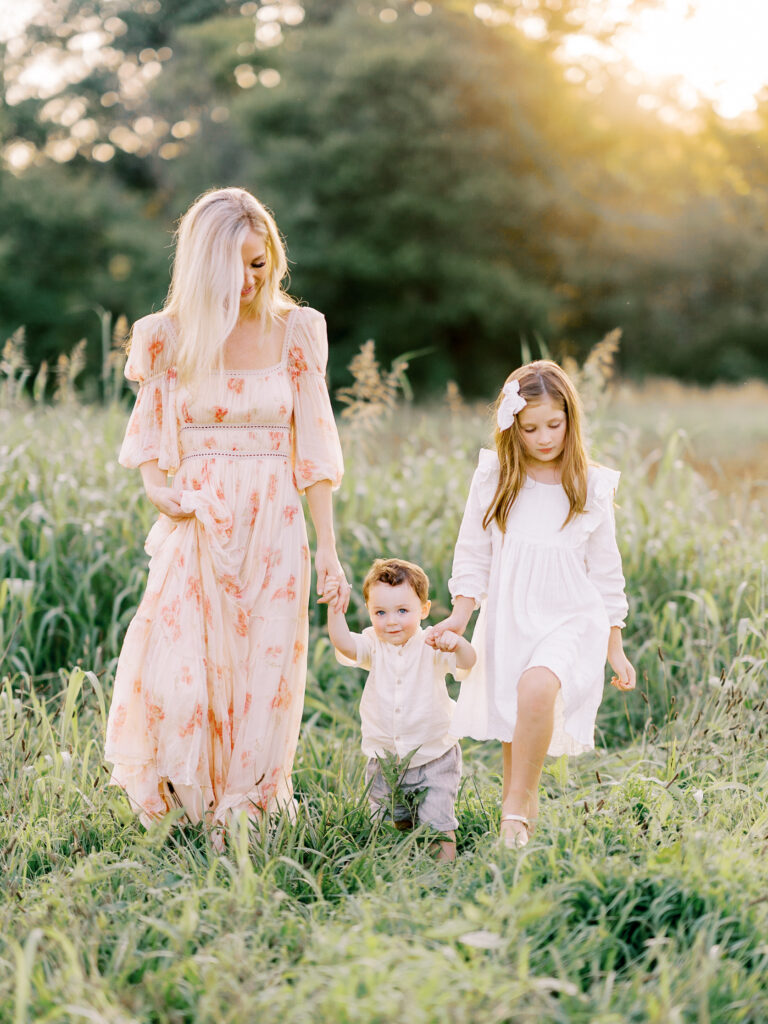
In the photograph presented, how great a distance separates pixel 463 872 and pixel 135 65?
72.4 feet

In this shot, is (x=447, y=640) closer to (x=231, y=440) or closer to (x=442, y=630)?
(x=442, y=630)

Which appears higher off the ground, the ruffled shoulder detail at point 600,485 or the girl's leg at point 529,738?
the ruffled shoulder detail at point 600,485

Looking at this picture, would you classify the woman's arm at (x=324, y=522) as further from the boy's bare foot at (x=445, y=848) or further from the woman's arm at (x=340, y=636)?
the boy's bare foot at (x=445, y=848)

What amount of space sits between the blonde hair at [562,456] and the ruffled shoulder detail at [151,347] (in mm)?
950

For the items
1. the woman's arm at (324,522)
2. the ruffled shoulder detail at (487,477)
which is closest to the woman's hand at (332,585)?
the woman's arm at (324,522)

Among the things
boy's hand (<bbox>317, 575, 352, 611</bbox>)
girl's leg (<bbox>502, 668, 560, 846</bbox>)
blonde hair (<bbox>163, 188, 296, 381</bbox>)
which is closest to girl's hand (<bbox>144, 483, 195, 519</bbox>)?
blonde hair (<bbox>163, 188, 296, 381</bbox>)

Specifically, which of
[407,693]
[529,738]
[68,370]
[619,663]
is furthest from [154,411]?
[68,370]

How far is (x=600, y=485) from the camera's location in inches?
117

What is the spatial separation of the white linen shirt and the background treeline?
15.4 metres

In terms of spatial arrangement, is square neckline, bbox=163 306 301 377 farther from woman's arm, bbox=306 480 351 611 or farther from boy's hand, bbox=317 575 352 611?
boy's hand, bbox=317 575 352 611

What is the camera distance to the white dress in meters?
2.85

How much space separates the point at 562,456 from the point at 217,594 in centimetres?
103

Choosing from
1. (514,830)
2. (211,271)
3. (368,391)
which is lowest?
(514,830)

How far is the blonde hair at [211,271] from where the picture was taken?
9.33 feet
